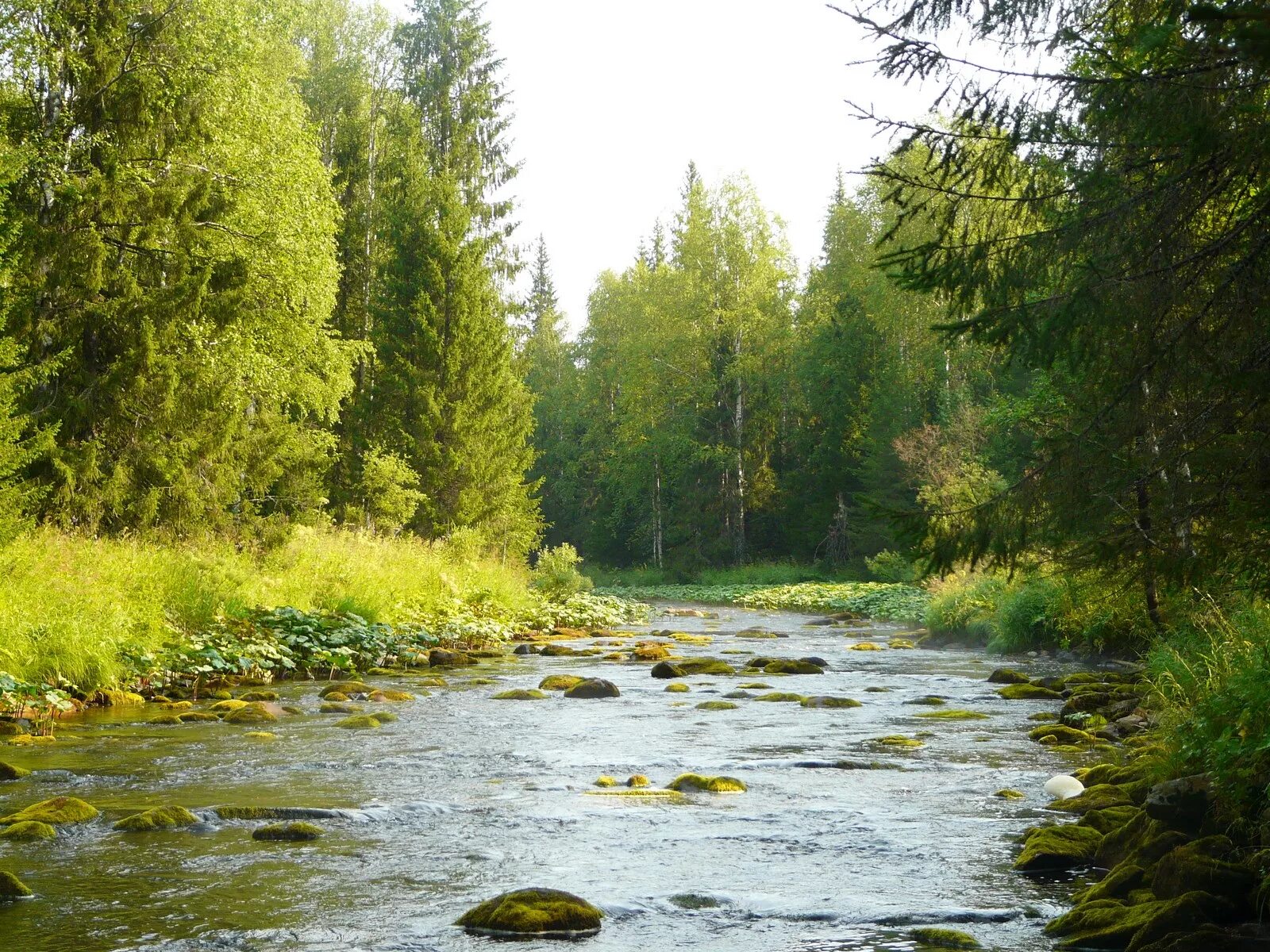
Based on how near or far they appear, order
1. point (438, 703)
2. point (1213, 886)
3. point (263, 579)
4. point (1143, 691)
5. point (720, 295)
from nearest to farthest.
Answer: point (1213, 886) → point (1143, 691) → point (438, 703) → point (263, 579) → point (720, 295)

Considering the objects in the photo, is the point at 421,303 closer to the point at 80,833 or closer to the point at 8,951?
the point at 80,833

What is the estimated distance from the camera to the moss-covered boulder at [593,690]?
13.0 meters

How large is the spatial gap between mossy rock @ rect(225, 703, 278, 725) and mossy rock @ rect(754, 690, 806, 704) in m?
5.14

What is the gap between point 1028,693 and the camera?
508 inches

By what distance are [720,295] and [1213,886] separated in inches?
1530

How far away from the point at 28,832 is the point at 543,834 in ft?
9.11

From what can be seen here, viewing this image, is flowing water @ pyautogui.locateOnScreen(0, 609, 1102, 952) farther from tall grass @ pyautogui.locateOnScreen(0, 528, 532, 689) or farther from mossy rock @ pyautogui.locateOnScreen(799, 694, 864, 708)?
tall grass @ pyautogui.locateOnScreen(0, 528, 532, 689)

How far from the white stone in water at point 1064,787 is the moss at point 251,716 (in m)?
6.58

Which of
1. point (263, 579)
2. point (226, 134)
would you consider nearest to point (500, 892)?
point (263, 579)

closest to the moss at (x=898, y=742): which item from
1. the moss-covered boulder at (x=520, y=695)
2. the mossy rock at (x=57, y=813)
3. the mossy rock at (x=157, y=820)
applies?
the moss-covered boulder at (x=520, y=695)

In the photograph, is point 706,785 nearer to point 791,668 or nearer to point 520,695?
point 520,695

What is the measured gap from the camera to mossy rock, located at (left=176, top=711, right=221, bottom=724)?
34.2 feet

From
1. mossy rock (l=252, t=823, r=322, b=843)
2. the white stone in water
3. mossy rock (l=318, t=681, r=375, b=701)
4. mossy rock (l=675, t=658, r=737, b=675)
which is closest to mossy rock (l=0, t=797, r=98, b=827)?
mossy rock (l=252, t=823, r=322, b=843)

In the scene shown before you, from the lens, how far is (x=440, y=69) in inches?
1352
